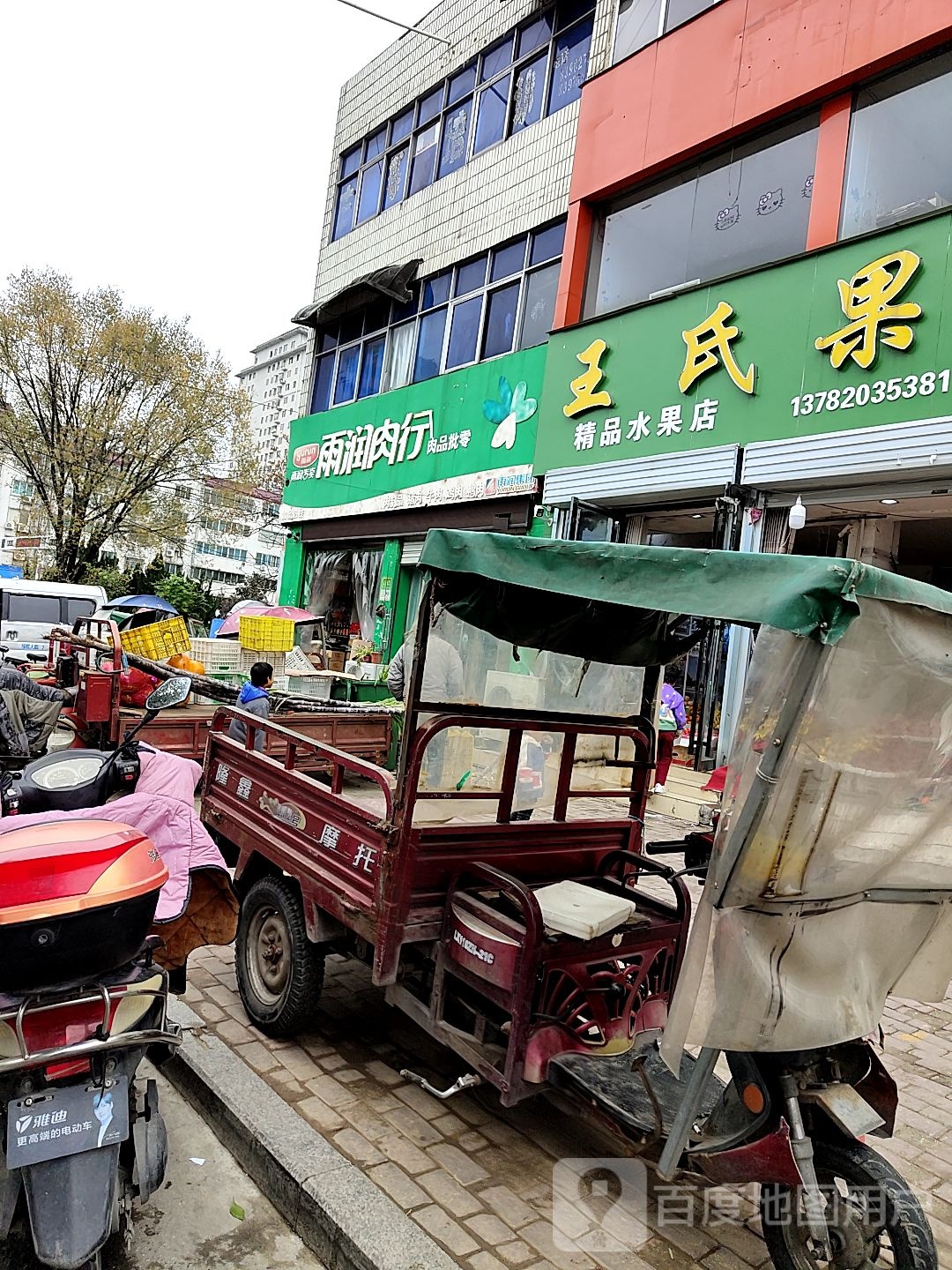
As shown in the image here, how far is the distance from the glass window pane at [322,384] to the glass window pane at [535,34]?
266 inches

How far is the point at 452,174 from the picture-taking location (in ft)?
48.7

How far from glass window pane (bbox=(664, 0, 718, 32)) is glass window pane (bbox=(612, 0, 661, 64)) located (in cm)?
14

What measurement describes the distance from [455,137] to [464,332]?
12.6ft

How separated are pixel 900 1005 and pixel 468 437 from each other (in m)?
10.1

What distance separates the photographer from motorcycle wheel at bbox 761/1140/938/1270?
2.44 meters

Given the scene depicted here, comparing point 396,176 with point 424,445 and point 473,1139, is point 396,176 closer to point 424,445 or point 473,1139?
point 424,445

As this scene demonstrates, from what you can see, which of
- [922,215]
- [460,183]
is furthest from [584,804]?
[460,183]

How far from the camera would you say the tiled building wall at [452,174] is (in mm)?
12523

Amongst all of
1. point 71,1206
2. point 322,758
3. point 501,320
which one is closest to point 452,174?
point 501,320

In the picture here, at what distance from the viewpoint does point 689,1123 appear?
2553mm

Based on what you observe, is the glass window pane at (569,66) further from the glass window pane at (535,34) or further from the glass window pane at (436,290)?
the glass window pane at (436,290)

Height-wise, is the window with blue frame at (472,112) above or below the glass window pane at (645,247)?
above

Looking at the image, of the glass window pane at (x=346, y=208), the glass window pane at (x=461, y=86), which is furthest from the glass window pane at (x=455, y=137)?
the glass window pane at (x=346, y=208)

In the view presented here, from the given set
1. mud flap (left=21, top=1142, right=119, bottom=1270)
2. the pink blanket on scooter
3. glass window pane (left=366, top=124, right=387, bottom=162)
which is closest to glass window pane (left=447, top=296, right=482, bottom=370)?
glass window pane (left=366, top=124, right=387, bottom=162)
